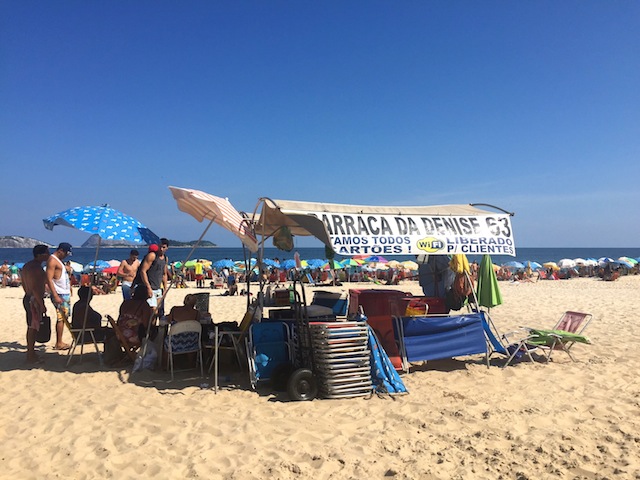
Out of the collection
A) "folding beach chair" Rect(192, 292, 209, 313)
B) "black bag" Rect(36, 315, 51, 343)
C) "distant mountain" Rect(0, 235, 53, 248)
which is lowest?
"black bag" Rect(36, 315, 51, 343)

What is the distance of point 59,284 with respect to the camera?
710 centimetres

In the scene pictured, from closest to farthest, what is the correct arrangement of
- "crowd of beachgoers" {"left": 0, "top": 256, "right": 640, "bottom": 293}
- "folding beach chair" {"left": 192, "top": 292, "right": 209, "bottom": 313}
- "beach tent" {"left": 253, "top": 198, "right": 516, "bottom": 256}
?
"beach tent" {"left": 253, "top": 198, "right": 516, "bottom": 256} < "folding beach chair" {"left": 192, "top": 292, "right": 209, "bottom": 313} < "crowd of beachgoers" {"left": 0, "top": 256, "right": 640, "bottom": 293}

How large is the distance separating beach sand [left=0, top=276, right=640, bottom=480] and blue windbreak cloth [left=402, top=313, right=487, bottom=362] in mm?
282

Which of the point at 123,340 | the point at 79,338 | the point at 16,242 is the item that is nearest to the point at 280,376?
the point at 123,340

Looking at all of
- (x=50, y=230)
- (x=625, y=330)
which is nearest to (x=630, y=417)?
(x=625, y=330)

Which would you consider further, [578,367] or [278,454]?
[578,367]

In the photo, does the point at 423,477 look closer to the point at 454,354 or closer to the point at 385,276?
the point at 454,354

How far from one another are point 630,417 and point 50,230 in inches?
303

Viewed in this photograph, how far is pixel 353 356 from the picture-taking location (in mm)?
5262

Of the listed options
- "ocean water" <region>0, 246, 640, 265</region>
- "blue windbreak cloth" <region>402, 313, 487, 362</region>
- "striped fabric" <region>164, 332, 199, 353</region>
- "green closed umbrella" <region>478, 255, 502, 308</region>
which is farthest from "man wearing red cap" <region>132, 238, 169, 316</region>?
"ocean water" <region>0, 246, 640, 265</region>

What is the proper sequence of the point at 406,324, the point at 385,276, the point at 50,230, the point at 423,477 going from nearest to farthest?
the point at 423,477, the point at 406,324, the point at 50,230, the point at 385,276

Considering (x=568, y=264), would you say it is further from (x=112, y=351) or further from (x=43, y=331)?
(x=43, y=331)

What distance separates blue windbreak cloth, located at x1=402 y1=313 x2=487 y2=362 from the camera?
6.25m

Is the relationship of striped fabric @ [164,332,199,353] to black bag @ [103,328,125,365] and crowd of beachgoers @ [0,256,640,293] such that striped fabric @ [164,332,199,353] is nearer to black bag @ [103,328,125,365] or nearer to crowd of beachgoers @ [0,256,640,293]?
black bag @ [103,328,125,365]
